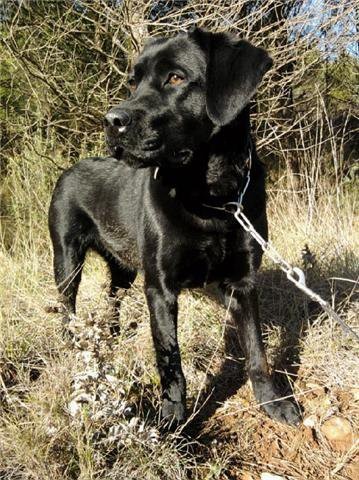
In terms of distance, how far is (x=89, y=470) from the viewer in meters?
1.80

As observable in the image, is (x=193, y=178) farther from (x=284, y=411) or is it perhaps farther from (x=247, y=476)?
(x=247, y=476)

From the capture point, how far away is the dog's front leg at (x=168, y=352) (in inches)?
93.4

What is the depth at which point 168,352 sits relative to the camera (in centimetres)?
246

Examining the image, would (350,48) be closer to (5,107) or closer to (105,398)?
(5,107)

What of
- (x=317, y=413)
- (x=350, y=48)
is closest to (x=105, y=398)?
(x=317, y=413)

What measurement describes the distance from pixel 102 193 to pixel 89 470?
81.2 inches

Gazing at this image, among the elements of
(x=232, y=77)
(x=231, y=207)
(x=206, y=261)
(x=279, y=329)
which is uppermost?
(x=232, y=77)

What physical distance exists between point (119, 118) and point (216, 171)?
0.60m

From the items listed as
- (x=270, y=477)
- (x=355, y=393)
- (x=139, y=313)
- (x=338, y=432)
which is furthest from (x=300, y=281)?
(x=139, y=313)

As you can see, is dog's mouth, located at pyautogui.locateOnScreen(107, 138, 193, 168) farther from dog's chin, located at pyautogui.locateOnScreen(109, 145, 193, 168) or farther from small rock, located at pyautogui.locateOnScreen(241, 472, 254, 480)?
small rock, located at pyautogui.locateOnScreen(241, 472, 254, 480)

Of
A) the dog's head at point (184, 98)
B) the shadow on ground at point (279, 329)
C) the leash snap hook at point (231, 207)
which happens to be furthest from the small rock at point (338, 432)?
the dog's head at point (184, 98)

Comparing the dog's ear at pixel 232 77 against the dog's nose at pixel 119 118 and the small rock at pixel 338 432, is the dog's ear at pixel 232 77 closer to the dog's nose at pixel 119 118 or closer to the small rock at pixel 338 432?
the dog's nose at pixel 119 118

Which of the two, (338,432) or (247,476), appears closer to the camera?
(247,476)

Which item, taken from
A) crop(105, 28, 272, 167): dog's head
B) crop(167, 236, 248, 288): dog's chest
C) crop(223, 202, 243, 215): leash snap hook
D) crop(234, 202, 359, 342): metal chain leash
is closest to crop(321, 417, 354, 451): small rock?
crop(234, 202, 359, 342): metal chain leash
